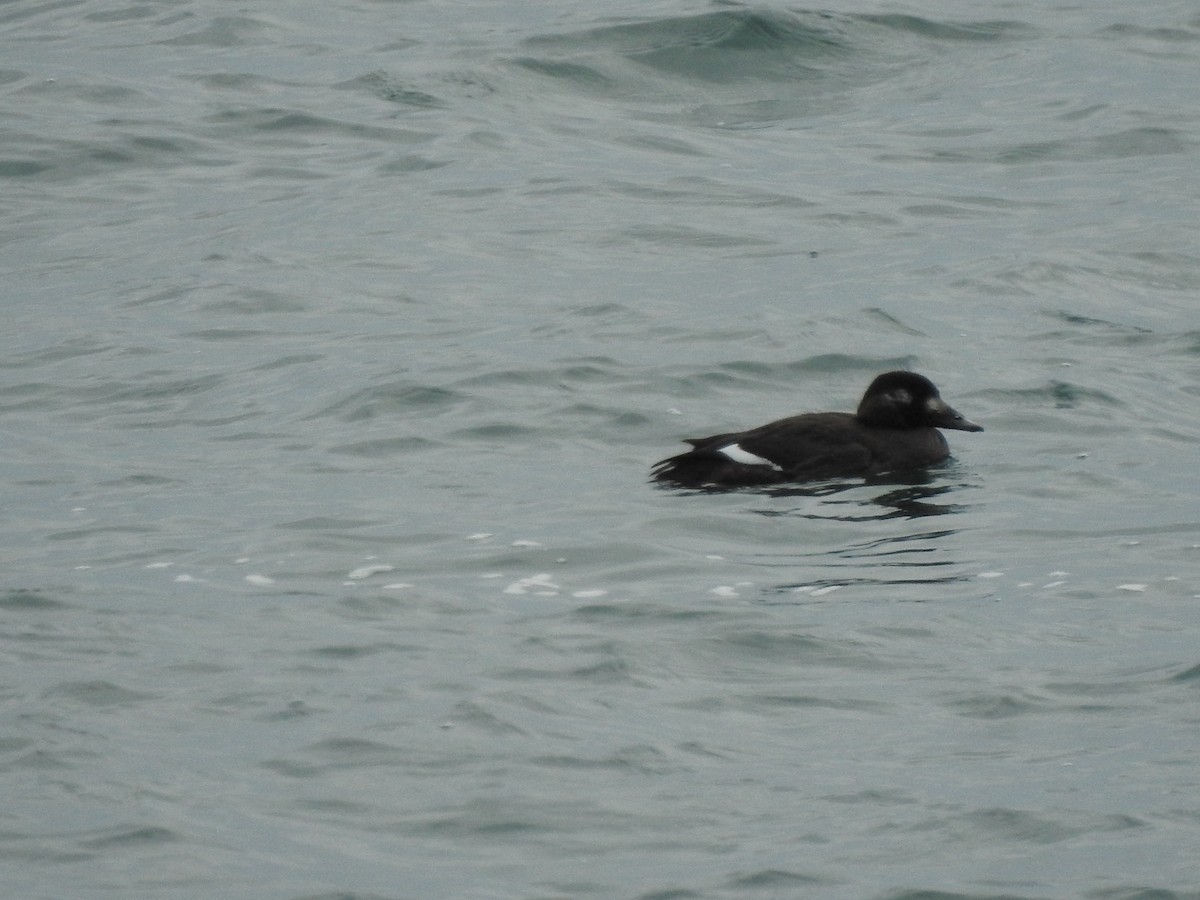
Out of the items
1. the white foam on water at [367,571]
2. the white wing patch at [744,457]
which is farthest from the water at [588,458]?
the white wing patch at [744,457]

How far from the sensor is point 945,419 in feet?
34.4

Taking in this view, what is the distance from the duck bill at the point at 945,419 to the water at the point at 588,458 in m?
0.25

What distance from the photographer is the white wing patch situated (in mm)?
9734

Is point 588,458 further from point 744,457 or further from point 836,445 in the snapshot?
point 836,445

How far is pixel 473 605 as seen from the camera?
310 inches

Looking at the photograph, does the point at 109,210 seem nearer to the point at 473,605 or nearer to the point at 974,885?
the point at 473,605

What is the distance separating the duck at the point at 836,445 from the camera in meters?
9.73

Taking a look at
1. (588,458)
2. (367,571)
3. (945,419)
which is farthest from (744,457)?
(367,571)

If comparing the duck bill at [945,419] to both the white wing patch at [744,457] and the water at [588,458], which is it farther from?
the white wing patch at [744,457]

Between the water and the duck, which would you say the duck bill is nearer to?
the duck

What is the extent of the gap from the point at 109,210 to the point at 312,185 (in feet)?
5.14

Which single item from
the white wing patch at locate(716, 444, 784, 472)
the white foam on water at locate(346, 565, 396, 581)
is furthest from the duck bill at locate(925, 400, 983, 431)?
the white foam on water at locate(346, 565, 396, 581)

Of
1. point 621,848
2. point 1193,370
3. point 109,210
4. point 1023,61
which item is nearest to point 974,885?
point 621,848

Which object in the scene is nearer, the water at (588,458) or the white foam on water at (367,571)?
the water at (588,458)
